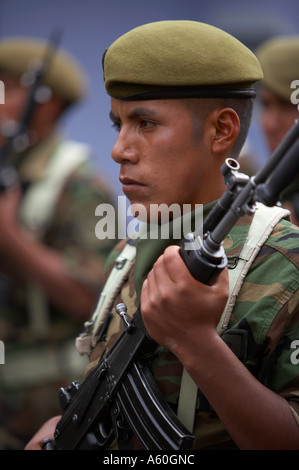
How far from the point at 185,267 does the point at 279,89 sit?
182 centimetres

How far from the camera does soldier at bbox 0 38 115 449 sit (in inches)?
150

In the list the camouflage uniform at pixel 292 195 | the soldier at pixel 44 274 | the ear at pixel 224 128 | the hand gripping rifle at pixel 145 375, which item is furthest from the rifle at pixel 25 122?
the ear at pixel 224 128

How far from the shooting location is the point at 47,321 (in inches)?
156

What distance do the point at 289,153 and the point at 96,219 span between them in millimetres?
2412

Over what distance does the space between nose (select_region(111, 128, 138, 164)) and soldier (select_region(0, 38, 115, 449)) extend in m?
1.94

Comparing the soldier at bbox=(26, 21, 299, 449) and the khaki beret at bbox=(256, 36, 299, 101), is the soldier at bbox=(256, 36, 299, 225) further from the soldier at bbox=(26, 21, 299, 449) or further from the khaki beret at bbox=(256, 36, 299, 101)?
the soldier at bbox=(26, 21, 299, 449)

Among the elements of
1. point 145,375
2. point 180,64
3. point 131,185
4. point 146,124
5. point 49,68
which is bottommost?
point 145,375

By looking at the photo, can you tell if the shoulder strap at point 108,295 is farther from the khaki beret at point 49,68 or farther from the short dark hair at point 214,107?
the khaki beret at point 49,68

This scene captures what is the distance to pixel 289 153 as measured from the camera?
1407 mm

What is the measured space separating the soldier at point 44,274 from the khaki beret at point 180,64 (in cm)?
198

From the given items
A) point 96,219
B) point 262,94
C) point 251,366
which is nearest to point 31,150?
point 96,219

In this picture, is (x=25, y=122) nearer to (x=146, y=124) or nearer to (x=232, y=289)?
(x=146, y=124)

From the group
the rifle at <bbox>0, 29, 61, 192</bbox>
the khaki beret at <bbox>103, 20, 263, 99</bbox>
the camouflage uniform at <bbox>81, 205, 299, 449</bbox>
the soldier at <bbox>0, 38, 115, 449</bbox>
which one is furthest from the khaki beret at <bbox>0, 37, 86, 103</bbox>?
the camouflage uniform at <bbox>81, 205, 299, 449</bbox>

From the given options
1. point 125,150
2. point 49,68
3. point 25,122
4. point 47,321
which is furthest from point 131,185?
point 49,68
